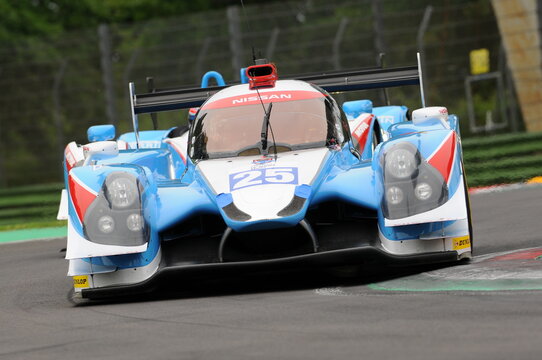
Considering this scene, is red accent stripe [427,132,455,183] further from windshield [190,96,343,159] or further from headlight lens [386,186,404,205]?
windshield [190,96,343,159]

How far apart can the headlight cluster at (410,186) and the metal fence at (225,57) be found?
11320 mm

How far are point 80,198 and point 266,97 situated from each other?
1.86 m

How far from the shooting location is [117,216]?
716 centimetres

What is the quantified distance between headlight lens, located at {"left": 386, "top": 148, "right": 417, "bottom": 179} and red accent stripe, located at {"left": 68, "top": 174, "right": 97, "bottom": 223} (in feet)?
6.04

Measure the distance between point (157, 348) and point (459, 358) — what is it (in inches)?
58.1

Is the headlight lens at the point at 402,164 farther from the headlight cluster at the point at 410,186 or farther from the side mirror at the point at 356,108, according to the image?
the side mirror at the point at 356,108

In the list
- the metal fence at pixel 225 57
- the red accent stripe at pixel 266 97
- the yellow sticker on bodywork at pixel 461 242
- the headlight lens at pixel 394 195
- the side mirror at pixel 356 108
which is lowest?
the yellow sticker on bodywork at pixel 461 242

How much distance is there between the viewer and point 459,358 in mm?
4508

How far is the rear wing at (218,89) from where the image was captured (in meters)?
9.66

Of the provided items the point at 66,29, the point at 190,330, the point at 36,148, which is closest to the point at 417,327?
the point at 190,330

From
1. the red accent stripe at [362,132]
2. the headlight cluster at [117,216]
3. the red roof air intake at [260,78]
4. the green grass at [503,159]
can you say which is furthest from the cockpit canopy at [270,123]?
the green grass at [503,159]

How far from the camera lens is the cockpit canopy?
8.20 meters

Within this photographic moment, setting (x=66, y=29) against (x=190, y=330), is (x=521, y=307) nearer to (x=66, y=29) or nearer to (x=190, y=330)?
(x=190, y=330)

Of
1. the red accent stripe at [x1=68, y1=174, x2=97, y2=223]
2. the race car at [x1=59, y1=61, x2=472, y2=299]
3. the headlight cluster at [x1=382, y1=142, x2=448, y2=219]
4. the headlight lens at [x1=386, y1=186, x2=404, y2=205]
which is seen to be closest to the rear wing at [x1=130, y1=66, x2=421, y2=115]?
the race car at [x1=59, y1=61, x2=472, y2=299]
